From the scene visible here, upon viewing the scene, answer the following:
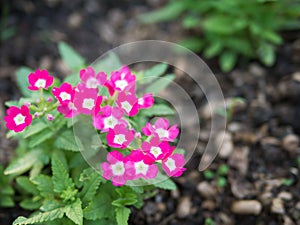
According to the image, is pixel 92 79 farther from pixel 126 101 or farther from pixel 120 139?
pixel 120 139

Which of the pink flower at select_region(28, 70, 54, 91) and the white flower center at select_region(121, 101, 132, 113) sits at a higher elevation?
the pink flower at select_region(28, 70, 54, 91)

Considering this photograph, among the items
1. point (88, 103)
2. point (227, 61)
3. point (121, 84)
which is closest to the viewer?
point (88, 103)

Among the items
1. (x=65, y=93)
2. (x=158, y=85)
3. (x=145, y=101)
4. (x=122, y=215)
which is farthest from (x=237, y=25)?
(x=122, y=215)

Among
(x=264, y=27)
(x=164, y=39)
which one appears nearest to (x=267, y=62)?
(x=264, y=27)

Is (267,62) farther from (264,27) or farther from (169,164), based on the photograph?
(169,164)

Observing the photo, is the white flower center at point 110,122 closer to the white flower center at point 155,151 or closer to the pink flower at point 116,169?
the pink flower at point 116,169

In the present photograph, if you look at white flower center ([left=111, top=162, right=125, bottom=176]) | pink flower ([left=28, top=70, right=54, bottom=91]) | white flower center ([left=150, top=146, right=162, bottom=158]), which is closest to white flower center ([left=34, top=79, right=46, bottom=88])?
pink flower ([left=28, top=70, right=54, bottom=91])

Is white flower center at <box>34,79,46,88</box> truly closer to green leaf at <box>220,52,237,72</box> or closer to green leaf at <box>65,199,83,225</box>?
green leaf at <box>65,199,83,225</box>
